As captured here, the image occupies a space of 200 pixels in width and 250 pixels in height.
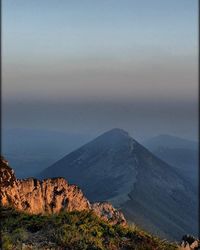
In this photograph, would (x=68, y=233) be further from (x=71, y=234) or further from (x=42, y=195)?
(x=42, y=195)

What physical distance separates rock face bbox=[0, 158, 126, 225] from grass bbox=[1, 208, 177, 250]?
267 inches

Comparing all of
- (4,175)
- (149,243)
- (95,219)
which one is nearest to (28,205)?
(4,175)

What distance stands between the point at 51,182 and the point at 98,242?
643 inches

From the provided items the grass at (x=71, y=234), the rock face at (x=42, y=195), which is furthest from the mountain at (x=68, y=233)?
the rock face at (x=42, y=195)

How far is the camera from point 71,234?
20.5 meters

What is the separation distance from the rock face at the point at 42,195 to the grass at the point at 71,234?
22.2ft

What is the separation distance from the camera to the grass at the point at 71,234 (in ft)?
65.8

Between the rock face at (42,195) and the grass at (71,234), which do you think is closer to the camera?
the grass at (71,234)

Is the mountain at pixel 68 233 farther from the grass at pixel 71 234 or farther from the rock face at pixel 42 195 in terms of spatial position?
the rock face at pixel 42 195

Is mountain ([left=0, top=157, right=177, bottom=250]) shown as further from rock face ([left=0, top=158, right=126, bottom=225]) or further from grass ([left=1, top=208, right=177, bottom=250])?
rock face ([left=0, top=158, right=126, bottom=225])

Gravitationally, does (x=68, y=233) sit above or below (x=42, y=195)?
above

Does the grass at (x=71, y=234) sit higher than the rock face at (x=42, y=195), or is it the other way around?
the grass at (x=71, y=234)

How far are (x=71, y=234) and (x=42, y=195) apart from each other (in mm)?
14766

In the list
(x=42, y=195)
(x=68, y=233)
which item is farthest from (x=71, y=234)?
(x=42, y=195)
